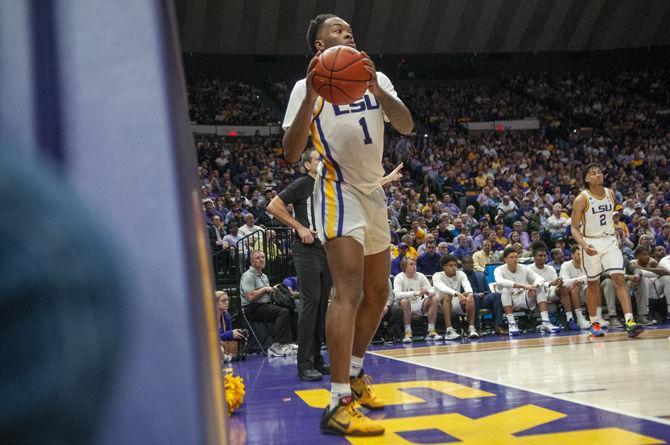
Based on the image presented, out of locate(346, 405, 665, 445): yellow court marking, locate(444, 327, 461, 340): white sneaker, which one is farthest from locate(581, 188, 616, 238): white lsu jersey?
locate(346, 405, 665, 445): yellow court marking

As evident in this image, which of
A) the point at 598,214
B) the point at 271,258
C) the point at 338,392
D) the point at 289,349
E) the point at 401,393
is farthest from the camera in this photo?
the point at 271,258

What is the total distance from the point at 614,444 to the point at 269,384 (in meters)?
3.12

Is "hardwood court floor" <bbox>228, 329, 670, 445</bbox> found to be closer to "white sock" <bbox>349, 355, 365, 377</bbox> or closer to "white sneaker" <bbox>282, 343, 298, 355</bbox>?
"white sock" <bbox>349, 355, 365, 377</bbox>

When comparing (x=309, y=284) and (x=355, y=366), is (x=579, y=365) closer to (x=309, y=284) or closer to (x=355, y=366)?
(x=309, y=284)

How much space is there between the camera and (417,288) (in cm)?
989

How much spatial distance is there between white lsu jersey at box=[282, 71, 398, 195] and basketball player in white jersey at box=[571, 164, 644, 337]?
5.39 metres

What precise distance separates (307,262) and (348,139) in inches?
92.3

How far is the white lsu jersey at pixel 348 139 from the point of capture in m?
3.25

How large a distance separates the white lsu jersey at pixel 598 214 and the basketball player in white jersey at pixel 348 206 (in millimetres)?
5421

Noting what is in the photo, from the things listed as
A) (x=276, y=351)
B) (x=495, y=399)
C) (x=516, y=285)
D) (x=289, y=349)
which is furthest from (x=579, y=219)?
(x=495, y=399)

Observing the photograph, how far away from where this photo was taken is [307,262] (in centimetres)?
546

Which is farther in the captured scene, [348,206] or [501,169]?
[501,169]

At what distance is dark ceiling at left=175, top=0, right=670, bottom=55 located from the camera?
26219mm

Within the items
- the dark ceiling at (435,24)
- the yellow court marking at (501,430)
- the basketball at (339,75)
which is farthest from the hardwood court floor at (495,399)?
the dark ceiling at (435,24)
